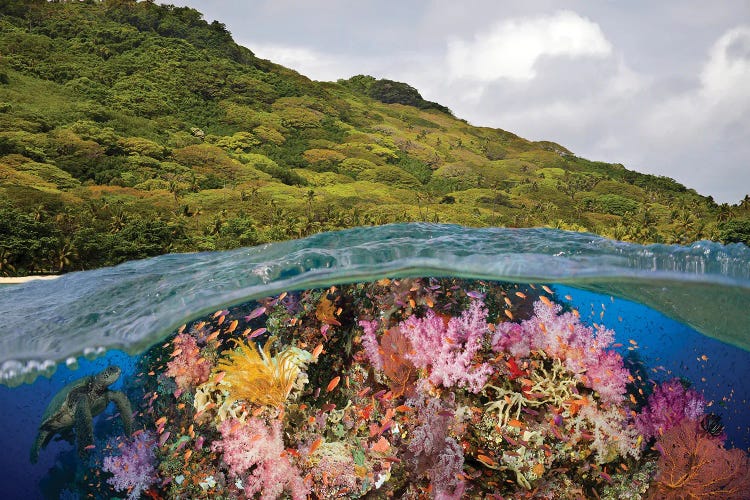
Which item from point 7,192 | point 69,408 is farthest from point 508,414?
point 7,192

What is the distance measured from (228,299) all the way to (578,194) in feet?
117

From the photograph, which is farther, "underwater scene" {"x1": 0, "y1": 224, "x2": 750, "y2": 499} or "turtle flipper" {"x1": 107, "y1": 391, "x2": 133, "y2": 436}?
"turtle flipper" {"x1": 107, "y1": 391, "x2": 133, "y2": 436}

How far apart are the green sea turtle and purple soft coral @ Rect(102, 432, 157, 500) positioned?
0.41 metres

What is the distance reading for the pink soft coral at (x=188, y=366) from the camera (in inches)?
290

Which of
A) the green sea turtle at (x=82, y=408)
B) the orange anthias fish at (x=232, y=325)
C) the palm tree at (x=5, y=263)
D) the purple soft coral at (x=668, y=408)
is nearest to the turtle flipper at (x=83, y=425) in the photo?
the green sea turtle at (x=82, y=408)

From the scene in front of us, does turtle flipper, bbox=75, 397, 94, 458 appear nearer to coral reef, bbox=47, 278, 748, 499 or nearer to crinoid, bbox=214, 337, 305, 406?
coral reef, bbox=47, 278, 748, 499

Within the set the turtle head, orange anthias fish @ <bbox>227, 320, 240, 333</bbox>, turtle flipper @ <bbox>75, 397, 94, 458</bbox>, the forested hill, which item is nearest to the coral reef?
orange anthias fish @ <bbox>227, 320, 240, 333</bbox>

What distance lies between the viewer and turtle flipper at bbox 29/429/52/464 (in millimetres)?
8383

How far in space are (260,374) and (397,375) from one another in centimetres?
156

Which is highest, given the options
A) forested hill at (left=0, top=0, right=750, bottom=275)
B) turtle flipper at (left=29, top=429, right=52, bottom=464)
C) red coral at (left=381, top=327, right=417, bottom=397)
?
forested hill at (left=0, top=0, right=750, bottom=275)

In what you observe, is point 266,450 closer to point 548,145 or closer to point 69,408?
point 69,408

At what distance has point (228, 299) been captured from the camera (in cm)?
814

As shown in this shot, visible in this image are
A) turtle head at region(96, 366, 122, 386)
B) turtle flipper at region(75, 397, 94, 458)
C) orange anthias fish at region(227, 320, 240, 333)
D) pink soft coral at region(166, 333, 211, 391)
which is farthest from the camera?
turtle head at region(96, 366, 122, 386)

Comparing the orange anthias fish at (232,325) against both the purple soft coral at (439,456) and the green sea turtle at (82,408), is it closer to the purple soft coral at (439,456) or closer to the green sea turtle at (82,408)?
the green sea turtle at (82,408)
